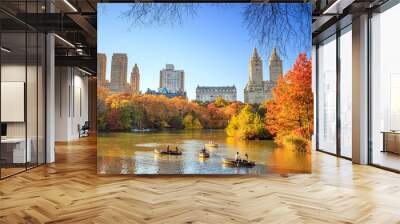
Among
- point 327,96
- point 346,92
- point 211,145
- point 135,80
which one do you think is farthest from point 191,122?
point 327,96

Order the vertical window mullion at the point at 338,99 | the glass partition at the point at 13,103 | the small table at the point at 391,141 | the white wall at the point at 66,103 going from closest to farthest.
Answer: the glass partition at the point at 13,103
the small table at the point at 391,141
the vertical window mullion at the point at 338,99
the white wall at the point at 66,103

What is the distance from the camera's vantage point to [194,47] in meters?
6.61

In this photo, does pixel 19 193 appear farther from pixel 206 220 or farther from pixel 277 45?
pixel 277 45

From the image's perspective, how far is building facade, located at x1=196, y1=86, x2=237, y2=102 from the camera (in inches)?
260

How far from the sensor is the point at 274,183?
5.92m

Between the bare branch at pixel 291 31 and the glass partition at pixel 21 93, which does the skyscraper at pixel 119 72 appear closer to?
the glass partition at pixel 21 93

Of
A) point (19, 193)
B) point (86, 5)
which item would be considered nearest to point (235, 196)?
point (19, 193)

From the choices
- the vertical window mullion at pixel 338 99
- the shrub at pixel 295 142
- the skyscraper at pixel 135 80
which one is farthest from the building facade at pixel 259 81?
the vertical window mullion at pixel 338 99

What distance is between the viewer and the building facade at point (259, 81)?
6543 millimetres

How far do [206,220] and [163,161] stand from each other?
2.71 m

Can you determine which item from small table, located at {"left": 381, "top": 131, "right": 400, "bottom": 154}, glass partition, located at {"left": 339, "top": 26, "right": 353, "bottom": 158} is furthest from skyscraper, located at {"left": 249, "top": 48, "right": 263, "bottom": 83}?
glass partition, located at {"left": 339, "top": 26, "right": 353, "bottom": 158}

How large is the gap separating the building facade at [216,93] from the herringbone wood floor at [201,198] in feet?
4.64

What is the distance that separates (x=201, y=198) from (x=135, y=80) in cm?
264

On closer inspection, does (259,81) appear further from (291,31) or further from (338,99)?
(338,99)
